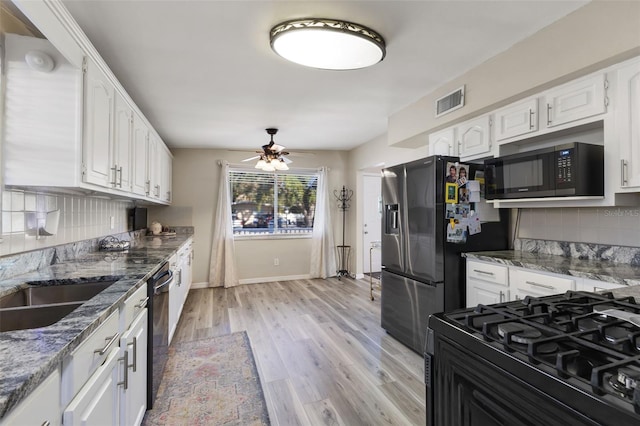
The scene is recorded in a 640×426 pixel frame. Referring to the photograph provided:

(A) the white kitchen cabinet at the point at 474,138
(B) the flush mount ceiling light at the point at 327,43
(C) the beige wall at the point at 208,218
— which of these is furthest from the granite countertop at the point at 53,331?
(C) the beige wall at the point at 208,218

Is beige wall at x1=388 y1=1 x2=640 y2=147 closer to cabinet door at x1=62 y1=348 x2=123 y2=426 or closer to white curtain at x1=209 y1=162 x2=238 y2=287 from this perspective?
cabinet door at x1=62 y1=348 x2=123 y2=426

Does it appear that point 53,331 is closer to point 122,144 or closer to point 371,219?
point 122,144

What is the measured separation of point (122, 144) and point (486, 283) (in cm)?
297

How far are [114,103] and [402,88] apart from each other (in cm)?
239

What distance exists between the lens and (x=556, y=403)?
1.90 feet

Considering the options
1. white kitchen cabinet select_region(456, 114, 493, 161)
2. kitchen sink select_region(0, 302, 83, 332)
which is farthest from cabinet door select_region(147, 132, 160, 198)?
white kitchen cabinet select_region(456, 114, 493, 161)

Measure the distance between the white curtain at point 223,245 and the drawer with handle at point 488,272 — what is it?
3.83 meters

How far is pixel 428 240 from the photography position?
2.55 metres

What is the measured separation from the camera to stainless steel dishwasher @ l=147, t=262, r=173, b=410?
6.13ft

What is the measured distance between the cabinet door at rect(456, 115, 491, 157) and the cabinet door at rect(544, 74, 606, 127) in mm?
478

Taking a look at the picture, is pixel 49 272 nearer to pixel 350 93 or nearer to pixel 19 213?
pixel 19 213

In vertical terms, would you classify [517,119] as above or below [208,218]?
above

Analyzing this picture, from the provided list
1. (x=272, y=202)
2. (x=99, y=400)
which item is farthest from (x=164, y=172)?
(x=99, y=400)

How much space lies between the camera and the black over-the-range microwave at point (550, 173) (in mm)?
1872
